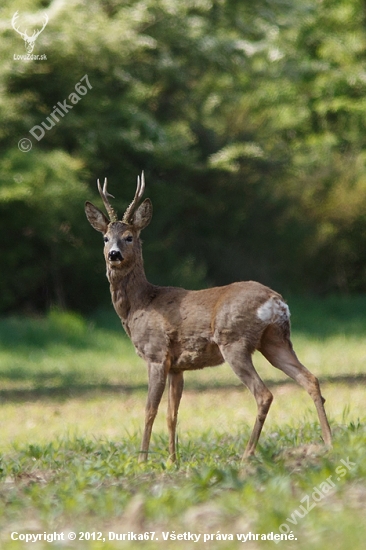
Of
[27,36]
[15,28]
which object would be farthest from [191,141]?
[15,28]

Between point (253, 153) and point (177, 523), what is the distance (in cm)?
1908

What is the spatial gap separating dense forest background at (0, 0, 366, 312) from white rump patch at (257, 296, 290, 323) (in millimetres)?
10484

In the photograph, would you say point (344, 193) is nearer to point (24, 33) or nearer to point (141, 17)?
point (141, 17)

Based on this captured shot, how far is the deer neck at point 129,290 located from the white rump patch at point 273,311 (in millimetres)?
1053

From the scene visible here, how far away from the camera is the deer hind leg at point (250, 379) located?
683cm

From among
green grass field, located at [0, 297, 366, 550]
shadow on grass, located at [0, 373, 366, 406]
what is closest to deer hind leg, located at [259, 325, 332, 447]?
green grass field, located at [0, 297, 366, 550]

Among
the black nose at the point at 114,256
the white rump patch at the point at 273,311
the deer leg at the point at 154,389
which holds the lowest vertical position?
the deer leg at the point at 154,389

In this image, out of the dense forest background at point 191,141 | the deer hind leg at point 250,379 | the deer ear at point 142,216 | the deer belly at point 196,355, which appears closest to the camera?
the deer hind leg at point 250,379

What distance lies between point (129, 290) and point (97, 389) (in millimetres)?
5294

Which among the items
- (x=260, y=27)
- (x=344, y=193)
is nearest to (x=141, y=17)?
(x=260, y=27)

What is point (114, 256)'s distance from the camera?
752 centimetres

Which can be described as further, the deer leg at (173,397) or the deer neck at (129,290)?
the deer neck at (129,290)

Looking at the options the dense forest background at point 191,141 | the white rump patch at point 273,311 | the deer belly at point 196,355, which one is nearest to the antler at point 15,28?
the dense forest background at point 191,141

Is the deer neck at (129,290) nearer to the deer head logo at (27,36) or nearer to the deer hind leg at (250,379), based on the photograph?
the deer hind leg at (250,379)
